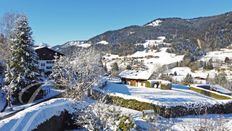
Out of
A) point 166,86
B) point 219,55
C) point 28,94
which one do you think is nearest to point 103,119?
point 28,94

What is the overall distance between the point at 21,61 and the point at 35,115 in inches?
864

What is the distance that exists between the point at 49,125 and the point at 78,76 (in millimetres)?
19347

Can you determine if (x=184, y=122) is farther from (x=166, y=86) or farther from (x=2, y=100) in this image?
(x=166, y=86)

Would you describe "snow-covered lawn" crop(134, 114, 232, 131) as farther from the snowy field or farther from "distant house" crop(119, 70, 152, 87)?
the snowy field

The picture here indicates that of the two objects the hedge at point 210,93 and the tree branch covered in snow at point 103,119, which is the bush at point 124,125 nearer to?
the tree branch covered in snow at point 103,119

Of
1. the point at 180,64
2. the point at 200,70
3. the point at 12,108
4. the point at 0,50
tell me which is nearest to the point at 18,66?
the point at 12,108

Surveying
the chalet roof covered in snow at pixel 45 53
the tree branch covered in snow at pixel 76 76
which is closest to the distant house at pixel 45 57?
the chalet roof covered in snow at pixel 45 53

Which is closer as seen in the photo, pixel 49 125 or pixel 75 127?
pixel 49 125

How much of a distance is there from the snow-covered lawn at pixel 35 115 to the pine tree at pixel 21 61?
1552 cm

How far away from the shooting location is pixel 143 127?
84.4 ft

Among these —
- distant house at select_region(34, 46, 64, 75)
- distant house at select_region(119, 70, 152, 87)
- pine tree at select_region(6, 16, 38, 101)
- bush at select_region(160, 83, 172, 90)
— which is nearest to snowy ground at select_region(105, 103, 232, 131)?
pine tree at select_region(6, 16, 38, 101)

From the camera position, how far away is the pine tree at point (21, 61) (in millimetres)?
39875

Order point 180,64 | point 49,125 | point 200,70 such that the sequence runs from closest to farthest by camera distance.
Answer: point 49,125 → point 200,70 → point 180,64

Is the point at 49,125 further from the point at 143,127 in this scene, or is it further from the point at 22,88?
the point at 22,88
